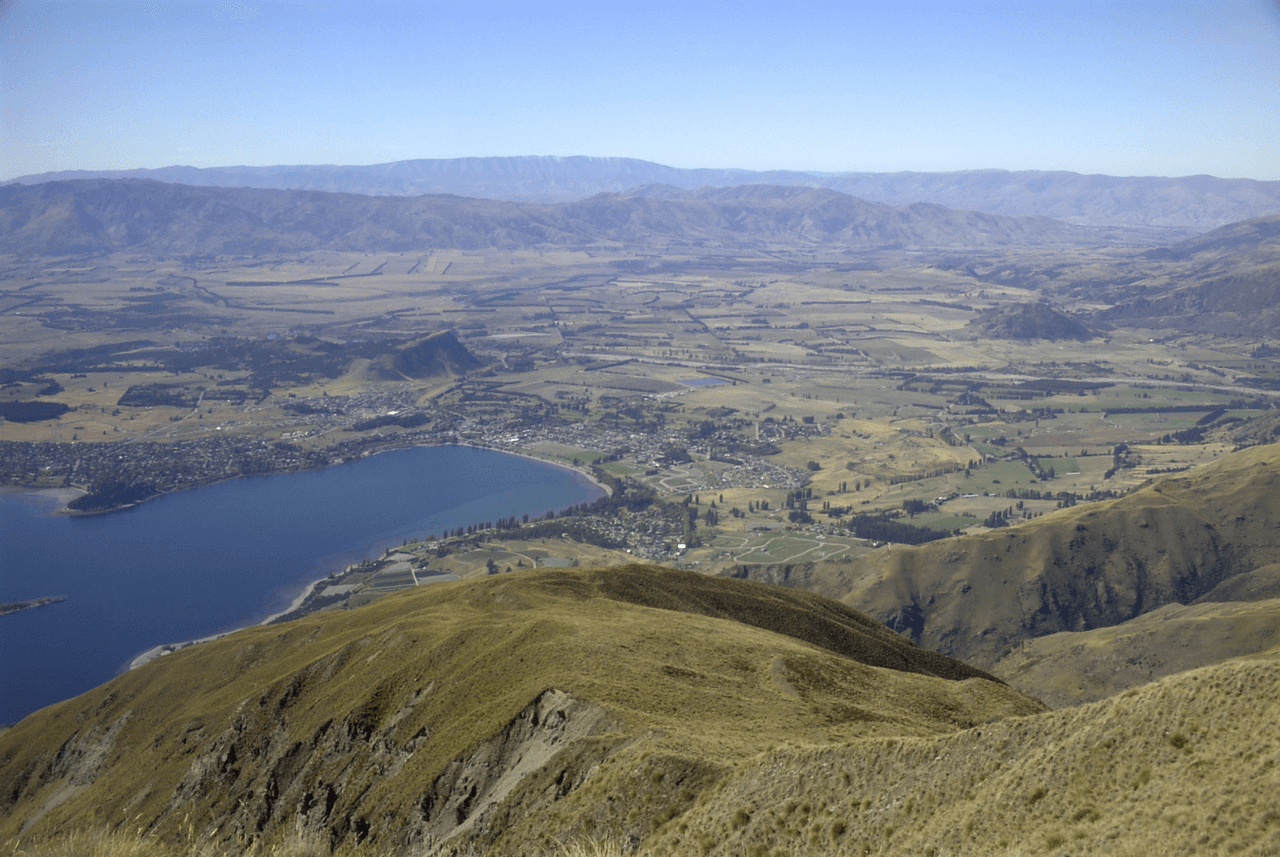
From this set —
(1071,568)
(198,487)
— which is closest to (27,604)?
(198,487)

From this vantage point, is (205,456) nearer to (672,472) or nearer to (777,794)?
(672,472)

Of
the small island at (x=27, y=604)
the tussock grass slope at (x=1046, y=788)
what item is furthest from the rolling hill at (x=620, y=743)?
the small island at (x=27, y=604)

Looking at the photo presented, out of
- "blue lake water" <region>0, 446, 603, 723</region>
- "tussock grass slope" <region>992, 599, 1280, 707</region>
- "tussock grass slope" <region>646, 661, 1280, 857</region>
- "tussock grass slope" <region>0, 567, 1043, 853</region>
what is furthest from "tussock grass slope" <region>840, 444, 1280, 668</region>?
"tussock grass slope" <region>646, 661, 1280, 857</region>

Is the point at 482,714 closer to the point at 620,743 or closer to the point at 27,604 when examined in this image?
the point at 620,743

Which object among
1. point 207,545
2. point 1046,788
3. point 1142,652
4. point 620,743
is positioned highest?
point 1046,788

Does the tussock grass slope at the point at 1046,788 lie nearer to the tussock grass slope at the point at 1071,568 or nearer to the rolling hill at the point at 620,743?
the rolling hill at the point at 620,743

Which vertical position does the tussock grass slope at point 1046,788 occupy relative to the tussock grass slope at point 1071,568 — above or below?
above
